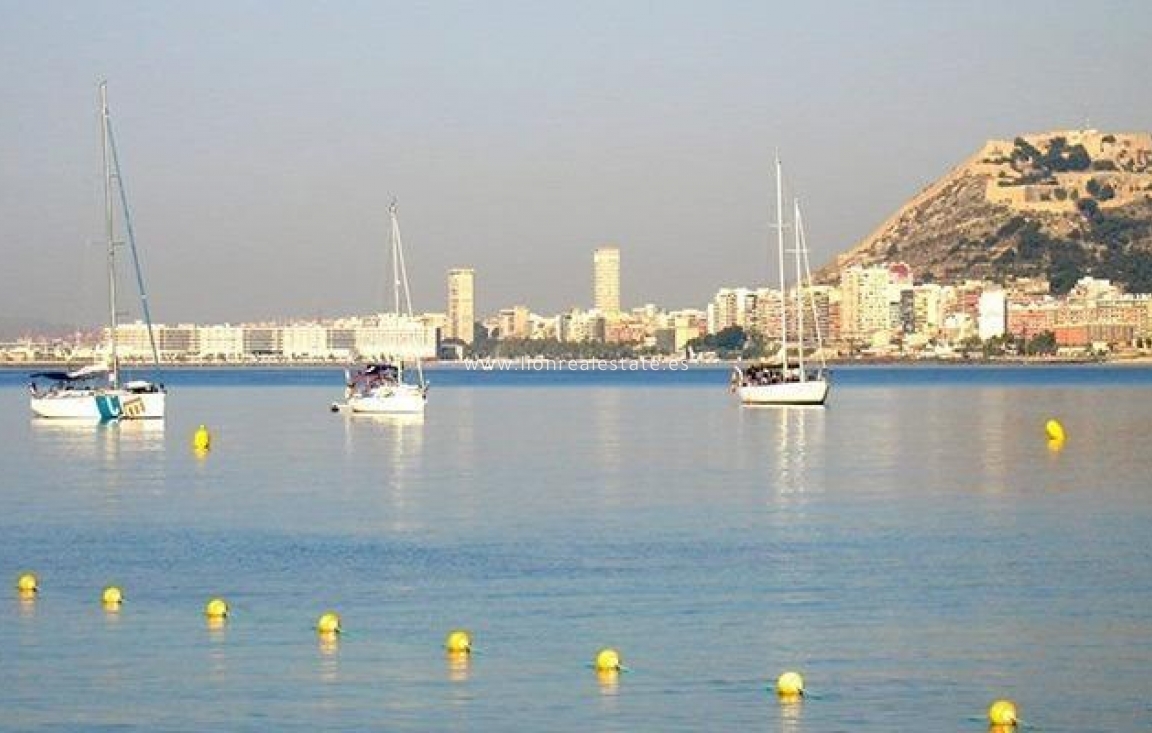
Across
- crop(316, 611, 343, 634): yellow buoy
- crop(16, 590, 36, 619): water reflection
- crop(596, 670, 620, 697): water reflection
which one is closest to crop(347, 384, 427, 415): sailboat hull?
crop(16, 590, 36, 619): water reflection

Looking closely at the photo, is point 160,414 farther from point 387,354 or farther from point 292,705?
point 292,705

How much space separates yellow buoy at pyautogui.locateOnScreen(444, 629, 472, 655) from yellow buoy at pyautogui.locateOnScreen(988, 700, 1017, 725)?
6.45 m

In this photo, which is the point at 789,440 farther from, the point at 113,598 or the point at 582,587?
the point at 113,598

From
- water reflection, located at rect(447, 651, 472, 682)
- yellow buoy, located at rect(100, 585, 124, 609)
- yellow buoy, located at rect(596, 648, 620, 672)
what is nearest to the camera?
water reflection, located at rect(447, 651, 472, 682)

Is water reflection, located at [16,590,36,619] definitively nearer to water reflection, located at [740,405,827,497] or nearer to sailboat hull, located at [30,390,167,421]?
water reflection, located at [740,405,827,497]

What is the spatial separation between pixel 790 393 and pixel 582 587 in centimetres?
6812

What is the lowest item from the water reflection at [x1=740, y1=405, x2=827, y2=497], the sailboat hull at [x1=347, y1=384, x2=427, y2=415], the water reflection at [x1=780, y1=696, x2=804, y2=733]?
the water reflection at [x1=780, y1=696, x2=804, y2=733]

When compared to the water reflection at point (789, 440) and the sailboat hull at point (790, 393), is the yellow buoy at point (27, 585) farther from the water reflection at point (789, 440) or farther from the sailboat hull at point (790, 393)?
the sailboat hull at point (790, 393)

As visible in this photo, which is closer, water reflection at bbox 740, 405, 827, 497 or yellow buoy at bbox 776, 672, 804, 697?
yellow buoy at bbox 776, 672, 804, 697

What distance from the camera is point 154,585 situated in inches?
1312

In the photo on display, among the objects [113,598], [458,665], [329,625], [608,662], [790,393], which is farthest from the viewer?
[790,393]

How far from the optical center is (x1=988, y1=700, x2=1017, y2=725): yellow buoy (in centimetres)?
2247

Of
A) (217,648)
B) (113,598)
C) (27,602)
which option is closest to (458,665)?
(217,648)

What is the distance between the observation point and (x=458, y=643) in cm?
2647
